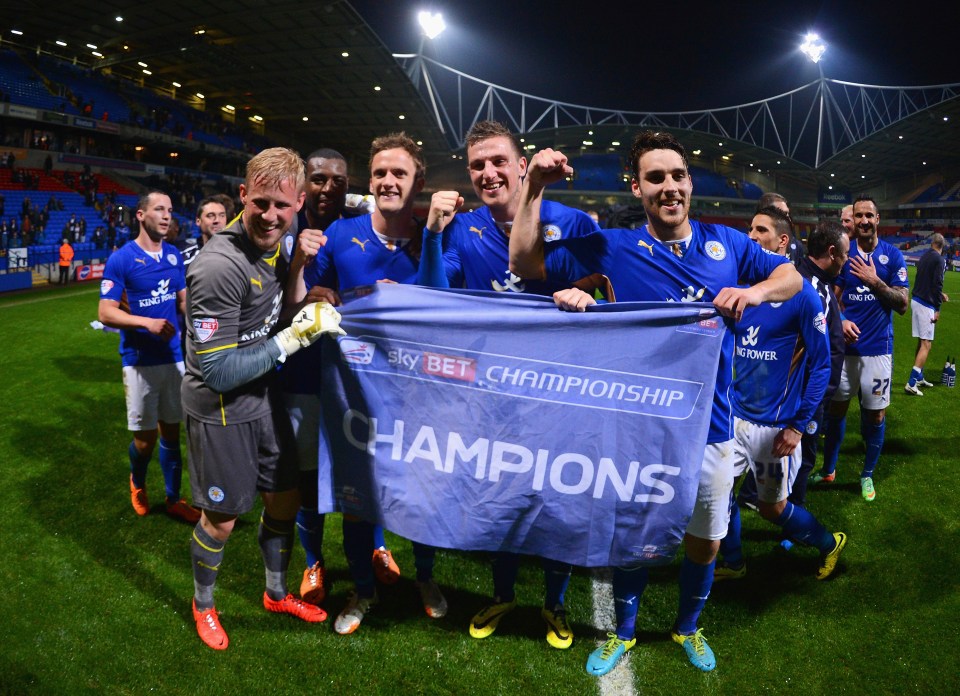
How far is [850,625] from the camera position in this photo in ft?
10.2

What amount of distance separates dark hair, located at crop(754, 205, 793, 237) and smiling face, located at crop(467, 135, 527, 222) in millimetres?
1872

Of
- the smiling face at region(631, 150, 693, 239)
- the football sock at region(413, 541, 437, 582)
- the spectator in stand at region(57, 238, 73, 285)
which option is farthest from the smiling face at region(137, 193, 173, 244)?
the spectator in stand at region(57, 238, 73, 285)

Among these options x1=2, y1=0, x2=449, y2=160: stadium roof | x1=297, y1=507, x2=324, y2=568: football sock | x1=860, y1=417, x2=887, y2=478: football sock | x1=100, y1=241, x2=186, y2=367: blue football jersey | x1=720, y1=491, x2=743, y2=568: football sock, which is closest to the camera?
x1=297, y1=507, x2=324, y2=568: football sock

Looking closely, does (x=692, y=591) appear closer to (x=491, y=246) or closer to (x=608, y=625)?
(x=608, y=625)

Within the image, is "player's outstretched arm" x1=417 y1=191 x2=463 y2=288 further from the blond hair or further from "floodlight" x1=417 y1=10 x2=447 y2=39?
"floodlight" x1=417 y1=10 x2=447 y2=39

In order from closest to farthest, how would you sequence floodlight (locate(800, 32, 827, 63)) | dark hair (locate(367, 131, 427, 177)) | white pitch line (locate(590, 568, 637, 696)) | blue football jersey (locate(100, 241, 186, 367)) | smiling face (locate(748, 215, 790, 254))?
white pitch line (locate(590, 568, 637, 696)), dark hair (locate(367, 131, 427, 177)), smiling face (locate(748, 215, 790, 254)), blue football jersey (locate(100, 241, 186, 367)), floodlight (locate(800, 32, 827, 63))

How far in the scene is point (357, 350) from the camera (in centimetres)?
274

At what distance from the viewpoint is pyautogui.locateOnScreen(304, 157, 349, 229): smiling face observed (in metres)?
3.45

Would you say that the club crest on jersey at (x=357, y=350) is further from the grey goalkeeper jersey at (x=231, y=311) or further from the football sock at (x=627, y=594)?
the football sock at (x=627, y=594)

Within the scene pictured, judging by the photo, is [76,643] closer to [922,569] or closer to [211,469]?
[211,469]

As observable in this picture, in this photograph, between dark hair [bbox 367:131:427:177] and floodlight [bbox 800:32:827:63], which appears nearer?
dark hair [bbox 367:131:427:177]

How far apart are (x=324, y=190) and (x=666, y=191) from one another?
2.04m

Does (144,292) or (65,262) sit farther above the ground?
(144,292)

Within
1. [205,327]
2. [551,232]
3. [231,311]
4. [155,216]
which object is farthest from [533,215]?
[155,216]
